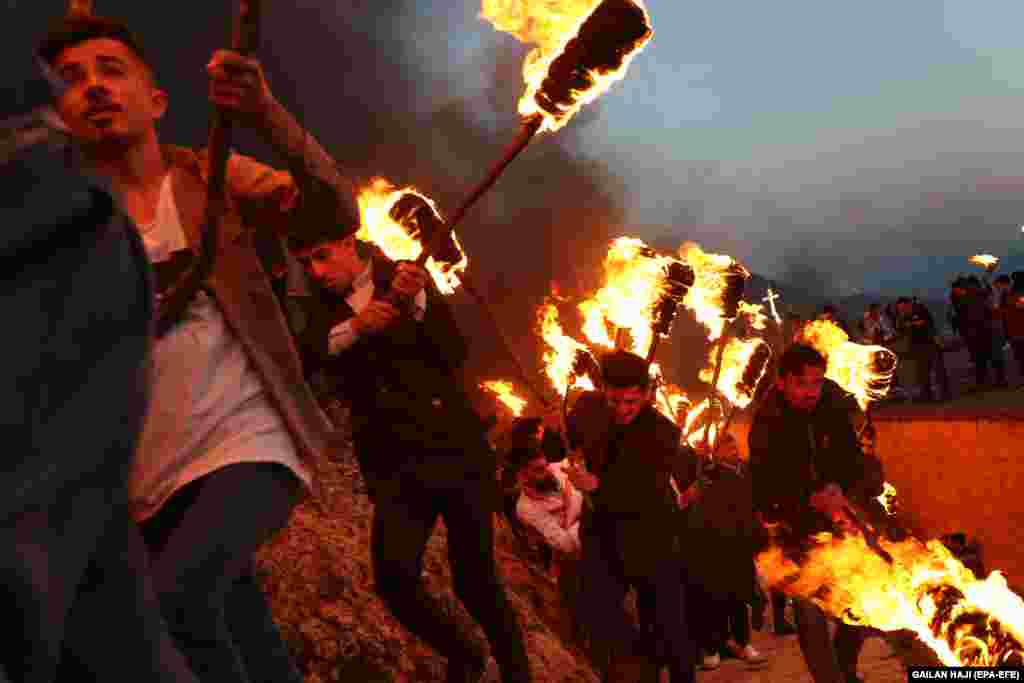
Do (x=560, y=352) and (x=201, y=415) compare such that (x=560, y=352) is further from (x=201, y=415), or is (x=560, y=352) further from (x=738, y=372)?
(x=201, y=415)

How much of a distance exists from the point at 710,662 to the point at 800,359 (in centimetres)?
297

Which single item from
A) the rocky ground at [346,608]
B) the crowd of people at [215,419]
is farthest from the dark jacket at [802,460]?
the rocky ground at [346,608]

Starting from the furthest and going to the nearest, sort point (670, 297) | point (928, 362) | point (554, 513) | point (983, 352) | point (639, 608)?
point (928, 362), point (983, 352), point (670, 297), point (554, 513), point (639, 608)

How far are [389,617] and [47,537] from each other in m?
3.95

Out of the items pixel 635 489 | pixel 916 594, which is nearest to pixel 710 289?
pixel 635 489

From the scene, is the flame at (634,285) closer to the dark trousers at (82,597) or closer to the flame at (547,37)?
the flame at (547,37)

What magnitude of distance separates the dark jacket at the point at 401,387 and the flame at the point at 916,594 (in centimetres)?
232

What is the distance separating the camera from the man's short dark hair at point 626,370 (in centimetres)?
577

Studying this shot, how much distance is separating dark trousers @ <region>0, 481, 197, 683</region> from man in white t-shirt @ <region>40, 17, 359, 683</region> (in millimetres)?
471

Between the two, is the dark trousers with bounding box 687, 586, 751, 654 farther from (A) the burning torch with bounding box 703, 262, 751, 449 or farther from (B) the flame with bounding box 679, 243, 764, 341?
(B) the flame with bounding box 679, 243, 764, 341

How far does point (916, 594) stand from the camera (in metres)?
4.99

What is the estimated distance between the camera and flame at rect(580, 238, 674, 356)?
8.00m

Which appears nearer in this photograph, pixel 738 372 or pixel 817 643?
pixel 817 643

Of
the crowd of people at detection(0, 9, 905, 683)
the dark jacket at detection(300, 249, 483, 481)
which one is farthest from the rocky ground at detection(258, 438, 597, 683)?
the crowd of people at detection(0, 9, 905, 683)
